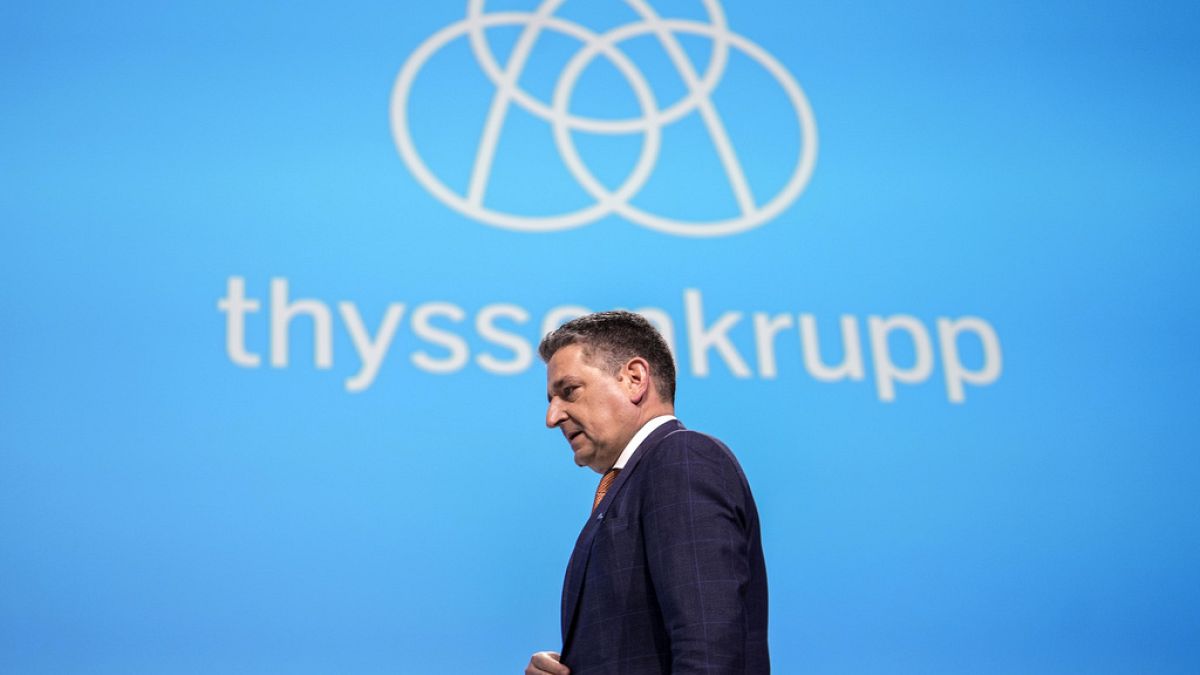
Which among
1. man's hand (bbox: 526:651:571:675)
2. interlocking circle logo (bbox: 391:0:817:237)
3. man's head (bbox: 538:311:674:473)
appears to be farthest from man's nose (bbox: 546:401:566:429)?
interlocking circle logo (bbox: 391:0:817:237)

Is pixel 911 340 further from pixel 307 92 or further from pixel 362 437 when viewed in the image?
pixel 307 92

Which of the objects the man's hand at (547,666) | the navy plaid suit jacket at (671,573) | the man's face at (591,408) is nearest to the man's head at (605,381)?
the man's face at (591,408)

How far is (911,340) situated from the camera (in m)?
3.92

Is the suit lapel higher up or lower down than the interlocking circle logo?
lower down

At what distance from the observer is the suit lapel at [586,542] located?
215 cm

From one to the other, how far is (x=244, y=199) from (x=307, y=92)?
40 cm

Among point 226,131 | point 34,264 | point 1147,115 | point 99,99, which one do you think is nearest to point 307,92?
point 226,131

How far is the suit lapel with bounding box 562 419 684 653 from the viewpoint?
215 cm

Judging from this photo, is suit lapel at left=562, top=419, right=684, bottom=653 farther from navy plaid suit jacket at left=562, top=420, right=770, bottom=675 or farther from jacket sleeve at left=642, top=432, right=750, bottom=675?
jacket sleeve at left=642, top=432, right=750, bottom=675

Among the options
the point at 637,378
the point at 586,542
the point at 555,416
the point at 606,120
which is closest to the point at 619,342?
the point at 637,378

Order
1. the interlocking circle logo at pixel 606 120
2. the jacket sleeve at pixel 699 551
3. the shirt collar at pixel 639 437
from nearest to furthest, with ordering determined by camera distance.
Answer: the jacket sleeve at pixel 699 551 < the shirt collar at pixel 639 437 < the interlocking circle logo at pixel 606 120

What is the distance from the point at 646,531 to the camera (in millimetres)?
2033

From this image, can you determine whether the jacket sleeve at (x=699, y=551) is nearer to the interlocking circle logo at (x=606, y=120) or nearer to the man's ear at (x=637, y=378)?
the man's ear at (x=637, y=378)

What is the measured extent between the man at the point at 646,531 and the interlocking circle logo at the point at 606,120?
1.52 meters
